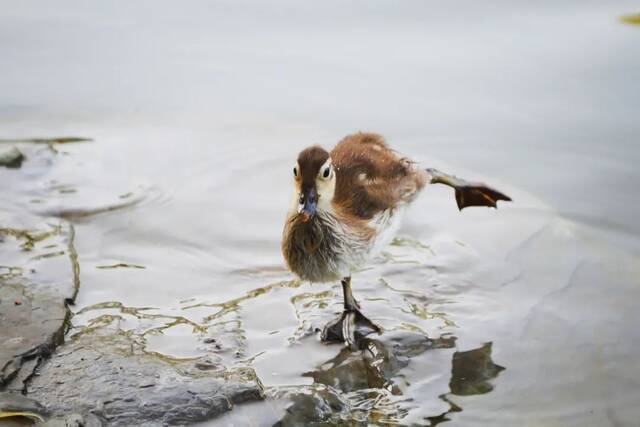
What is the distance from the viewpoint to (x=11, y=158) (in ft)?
22.1

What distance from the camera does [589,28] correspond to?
9141 mm

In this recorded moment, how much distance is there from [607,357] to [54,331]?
2.73m

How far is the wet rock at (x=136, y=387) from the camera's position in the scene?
3.79 m

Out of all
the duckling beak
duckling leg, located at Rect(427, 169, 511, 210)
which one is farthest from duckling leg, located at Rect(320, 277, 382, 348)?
A: duckling leg, located at Rect(427, 169, 511, 210)

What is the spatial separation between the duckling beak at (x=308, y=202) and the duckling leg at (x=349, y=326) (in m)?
0.60

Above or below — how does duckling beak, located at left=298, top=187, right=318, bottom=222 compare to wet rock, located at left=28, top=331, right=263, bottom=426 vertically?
above

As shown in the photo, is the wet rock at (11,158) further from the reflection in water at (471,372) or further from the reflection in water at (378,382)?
the reflection in water at (471,372)

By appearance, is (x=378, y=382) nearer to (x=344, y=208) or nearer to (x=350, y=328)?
(x=350, y=328)

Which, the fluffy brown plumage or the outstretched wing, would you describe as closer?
the fluffy brown plumage

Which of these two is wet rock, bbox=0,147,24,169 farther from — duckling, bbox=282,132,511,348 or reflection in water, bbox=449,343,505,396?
reflection in water, bbox=449,343,505,396

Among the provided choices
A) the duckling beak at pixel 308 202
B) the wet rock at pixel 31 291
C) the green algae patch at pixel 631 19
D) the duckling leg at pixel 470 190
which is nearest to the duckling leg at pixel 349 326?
the duckling beak at pixel 308 202

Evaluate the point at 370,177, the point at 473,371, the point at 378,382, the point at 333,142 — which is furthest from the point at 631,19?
the point at 378,382

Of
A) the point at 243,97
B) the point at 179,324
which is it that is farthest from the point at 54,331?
the point at 243,97

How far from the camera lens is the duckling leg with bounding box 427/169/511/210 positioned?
552cm
